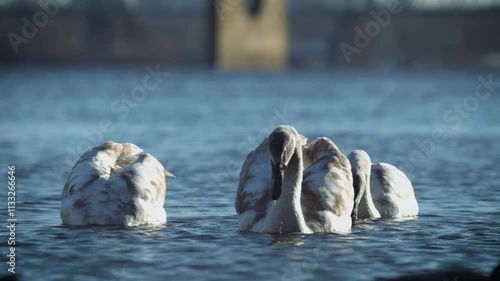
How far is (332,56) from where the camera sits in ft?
598

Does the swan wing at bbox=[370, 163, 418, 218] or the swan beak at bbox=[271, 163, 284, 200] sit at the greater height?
the swan beak at bbox=[271, 163, 284, 200]

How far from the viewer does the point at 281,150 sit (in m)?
15.0

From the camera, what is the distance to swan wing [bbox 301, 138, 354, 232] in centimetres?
1581

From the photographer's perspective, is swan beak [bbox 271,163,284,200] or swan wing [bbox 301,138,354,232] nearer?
swan beak [bbox 271,163,284,200]

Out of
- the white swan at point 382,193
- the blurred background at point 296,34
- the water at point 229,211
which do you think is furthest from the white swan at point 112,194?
the blurred background at point 296,34

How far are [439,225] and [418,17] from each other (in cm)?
15018

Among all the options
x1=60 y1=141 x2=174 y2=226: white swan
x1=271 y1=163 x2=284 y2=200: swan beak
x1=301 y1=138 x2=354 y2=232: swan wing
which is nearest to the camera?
x1=271 y1=163 x2=284 y2=200: swan beak

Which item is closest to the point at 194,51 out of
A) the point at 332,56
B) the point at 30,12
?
the point at 332,56

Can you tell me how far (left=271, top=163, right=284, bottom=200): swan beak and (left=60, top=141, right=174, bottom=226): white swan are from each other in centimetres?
225

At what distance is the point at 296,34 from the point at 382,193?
16803cm

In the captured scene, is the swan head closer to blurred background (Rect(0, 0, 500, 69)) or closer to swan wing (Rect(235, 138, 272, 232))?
swan wing (Rect(235, 138, 272, 232))

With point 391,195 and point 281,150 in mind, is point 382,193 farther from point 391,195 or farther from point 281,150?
point 281,150

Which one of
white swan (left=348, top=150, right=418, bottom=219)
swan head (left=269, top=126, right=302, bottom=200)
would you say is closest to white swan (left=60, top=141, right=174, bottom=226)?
swan head (left=269, top=126, right=302, bottom=200)

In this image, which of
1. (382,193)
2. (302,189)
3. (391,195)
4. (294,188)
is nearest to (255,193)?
(302,189)
